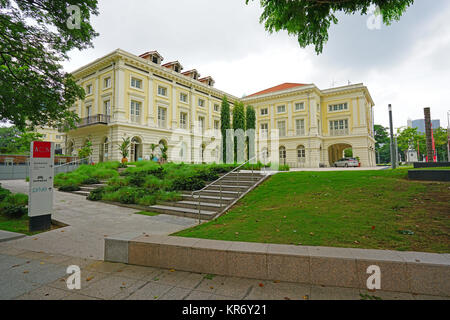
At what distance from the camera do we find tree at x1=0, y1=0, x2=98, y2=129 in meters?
8.70

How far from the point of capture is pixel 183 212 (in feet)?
23.7

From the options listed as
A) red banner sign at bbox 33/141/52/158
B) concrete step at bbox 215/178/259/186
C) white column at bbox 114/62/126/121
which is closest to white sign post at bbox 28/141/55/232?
red banner sign at bbox 33/141/52/158

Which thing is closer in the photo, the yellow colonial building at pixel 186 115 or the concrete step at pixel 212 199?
the concrete step at pixel 212 199

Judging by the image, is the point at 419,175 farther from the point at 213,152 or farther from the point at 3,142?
the point at 3,142

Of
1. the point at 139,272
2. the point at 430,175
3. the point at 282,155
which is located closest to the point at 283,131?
the point at 282,155

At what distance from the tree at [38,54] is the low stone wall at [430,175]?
13590 millimetres

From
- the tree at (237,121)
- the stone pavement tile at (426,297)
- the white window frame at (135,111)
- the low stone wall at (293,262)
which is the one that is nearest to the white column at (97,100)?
the white window frame at (135,111)

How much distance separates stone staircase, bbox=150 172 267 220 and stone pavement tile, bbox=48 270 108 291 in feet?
9.89

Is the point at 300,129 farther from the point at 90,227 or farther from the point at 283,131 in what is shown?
the point at 90,227

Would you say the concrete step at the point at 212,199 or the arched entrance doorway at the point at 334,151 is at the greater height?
the arched entrance doorway at the point at 334,151

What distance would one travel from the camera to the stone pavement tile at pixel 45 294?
2.72 m

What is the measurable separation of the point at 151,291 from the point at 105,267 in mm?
1249

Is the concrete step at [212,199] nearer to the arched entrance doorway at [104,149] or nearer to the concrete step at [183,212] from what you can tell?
the concrete step at [183,212]

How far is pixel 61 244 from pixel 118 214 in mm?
2740
